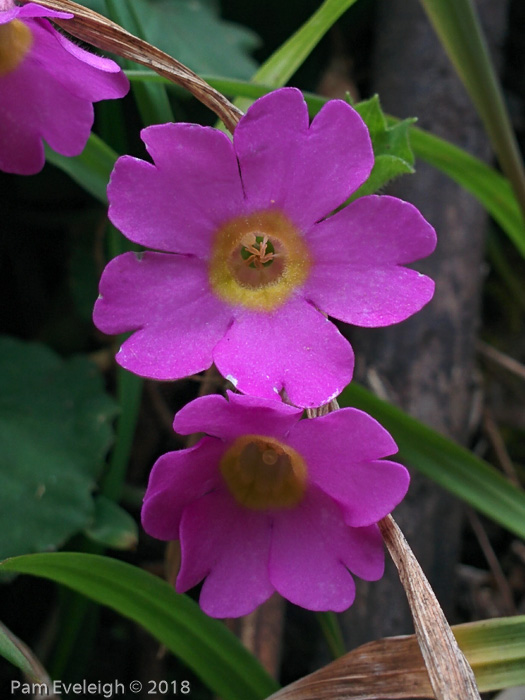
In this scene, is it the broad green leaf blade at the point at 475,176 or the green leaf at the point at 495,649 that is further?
the broad green leaf blade at the point at 475,176

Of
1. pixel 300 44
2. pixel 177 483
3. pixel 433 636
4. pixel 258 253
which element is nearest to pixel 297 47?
pixel 300 44

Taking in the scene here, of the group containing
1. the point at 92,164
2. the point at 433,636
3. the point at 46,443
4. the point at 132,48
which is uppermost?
the point at 132,48

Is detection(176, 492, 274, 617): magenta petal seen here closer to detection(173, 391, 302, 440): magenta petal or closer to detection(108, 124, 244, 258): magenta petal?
detection(173, 391, 302, 440): magenta petal

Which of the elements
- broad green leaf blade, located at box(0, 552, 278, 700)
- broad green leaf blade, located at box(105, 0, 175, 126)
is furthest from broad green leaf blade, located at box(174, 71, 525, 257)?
broad green leaf blade, located at box(0, 552, 278, 700)

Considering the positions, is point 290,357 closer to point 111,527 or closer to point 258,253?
point 258,253

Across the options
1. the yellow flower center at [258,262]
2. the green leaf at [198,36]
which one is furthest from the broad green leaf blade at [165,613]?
the green leaf at [198,36]

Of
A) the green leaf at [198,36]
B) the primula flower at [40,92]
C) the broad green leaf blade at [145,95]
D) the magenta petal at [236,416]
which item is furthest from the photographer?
the green leaf at [198,36]

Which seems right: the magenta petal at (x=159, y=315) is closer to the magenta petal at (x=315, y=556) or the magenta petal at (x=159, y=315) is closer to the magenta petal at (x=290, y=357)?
the magenta petal at (x=290, y=357)
